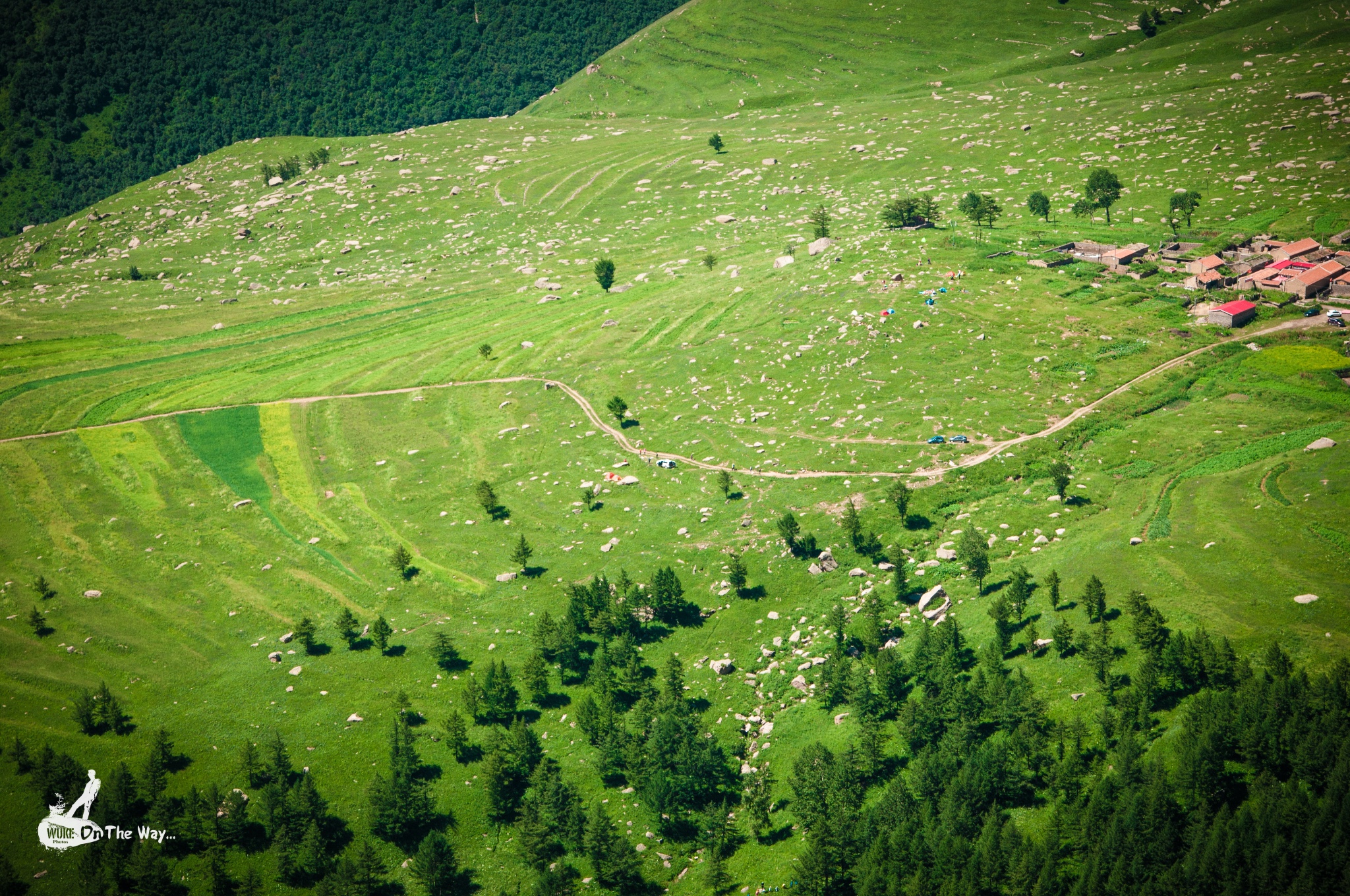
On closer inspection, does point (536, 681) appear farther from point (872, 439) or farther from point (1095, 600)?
point (872, 439)

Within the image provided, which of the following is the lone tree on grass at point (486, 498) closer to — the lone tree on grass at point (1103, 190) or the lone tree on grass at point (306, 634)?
the lone tree on grass at point (306, 634)

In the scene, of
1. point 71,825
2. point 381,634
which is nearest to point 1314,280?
point 381,634

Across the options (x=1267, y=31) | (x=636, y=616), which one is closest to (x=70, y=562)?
(x=636, y=616)

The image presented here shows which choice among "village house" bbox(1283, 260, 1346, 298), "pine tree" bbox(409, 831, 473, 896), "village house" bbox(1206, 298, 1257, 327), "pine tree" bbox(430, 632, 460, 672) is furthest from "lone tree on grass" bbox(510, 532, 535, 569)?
"village house" bbox(1283, 260, 1346, 298)

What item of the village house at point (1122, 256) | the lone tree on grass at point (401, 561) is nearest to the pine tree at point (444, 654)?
the lone tree on grass at point (401, 561)

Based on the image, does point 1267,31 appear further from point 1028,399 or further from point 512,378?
point 512,378
